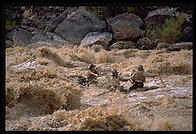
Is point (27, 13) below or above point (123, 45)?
above

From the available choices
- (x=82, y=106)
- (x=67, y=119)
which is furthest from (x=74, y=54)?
(x=67, y=119)

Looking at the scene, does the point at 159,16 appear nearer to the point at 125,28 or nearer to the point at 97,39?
the point at 125,28

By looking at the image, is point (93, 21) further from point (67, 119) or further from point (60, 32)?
point (67, 119)

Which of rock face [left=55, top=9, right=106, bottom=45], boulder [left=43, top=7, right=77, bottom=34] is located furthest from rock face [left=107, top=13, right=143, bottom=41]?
boulder [left=43, top=7, right=77, bottom=34]

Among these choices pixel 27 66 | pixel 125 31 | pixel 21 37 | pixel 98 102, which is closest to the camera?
pixel 98 102

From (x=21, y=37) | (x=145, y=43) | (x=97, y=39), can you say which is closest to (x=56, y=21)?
(x=21, y=37)

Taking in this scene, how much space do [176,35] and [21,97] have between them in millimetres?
6744

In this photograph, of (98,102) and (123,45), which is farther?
(123,45)

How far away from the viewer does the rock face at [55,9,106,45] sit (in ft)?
38.3

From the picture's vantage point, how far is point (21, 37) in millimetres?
11359

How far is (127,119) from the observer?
9.91ft

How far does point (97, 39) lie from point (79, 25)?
102 centimetres

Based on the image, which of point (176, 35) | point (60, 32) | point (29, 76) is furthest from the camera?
point (60, 32)

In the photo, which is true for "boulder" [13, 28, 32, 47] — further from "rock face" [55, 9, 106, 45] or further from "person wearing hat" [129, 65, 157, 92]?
"person wearing hat" [129, 65, 157, 92]
